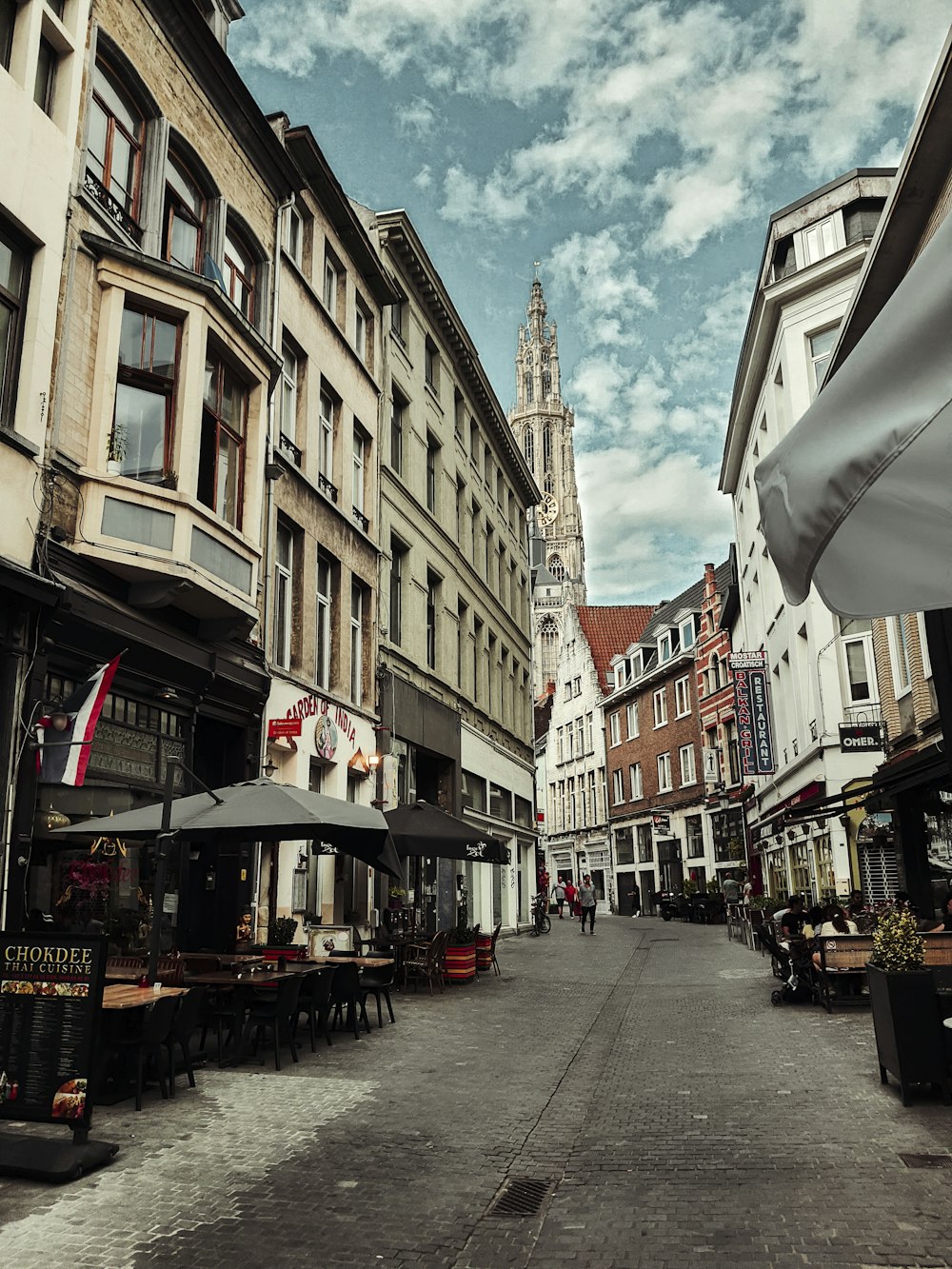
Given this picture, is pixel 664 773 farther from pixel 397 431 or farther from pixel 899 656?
pixel 899 656

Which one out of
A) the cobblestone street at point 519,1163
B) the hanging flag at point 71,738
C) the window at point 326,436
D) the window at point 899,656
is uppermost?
the window at point 326,436

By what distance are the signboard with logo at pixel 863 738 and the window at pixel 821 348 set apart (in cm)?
951

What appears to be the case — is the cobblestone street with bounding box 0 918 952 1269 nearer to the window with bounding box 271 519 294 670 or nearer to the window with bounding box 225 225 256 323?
the window with bounding box 271 519 294 670

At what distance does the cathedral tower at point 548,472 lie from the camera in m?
125

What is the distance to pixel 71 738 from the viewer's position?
954 centimetres

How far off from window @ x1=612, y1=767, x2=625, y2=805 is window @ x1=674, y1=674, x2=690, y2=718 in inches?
314

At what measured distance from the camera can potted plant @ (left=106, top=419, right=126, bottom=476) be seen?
11008mm

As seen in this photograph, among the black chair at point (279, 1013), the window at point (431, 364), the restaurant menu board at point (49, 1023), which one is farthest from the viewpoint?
the window at point (431, 364)

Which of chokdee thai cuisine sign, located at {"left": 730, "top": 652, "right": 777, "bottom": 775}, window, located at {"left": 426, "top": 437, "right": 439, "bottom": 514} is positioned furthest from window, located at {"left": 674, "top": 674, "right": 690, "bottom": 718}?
window, located at {"left": 426, "top": 437, "right": 439, "bottom": 514}

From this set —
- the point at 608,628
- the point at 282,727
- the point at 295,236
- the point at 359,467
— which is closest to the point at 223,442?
the point at 282,727

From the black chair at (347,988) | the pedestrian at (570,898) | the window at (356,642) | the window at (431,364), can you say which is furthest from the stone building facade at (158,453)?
the pedestrian at (570,898)

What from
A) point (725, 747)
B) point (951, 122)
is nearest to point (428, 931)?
point (951, 122)

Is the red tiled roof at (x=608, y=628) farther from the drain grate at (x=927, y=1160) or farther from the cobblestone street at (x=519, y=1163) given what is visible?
the drain grate at (x=927, y=1160)

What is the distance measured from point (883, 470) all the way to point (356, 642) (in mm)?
18573
